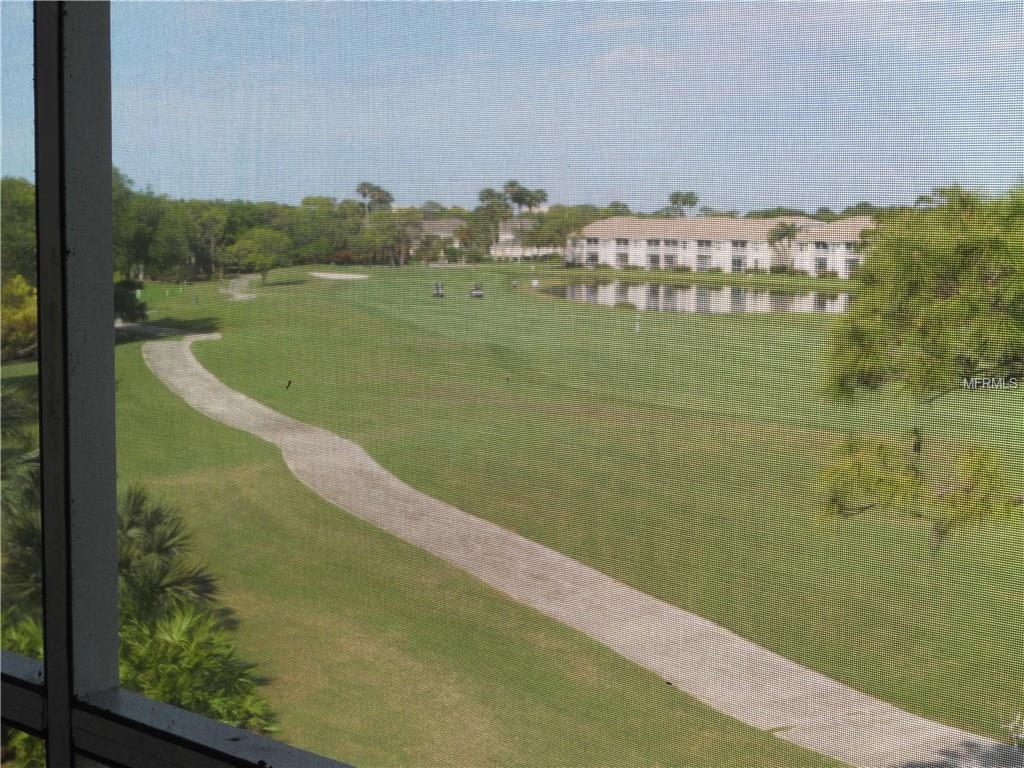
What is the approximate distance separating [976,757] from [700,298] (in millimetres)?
591

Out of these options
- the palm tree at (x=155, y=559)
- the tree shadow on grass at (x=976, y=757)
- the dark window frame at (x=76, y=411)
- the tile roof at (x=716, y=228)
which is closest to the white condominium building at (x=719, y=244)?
the tile roof at (x=716, y=228)

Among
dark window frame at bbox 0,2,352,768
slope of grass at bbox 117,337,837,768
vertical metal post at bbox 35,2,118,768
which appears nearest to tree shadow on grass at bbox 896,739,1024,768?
slope of grass at bbox 117,337,837,768

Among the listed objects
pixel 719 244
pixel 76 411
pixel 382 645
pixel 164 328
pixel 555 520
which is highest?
pixel 719 244

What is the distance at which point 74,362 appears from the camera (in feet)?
4.50

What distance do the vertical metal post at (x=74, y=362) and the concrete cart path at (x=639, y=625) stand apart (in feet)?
1.22

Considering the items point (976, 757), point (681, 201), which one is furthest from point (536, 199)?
point (976, 757)

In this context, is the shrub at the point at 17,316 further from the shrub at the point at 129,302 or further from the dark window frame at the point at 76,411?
the dark window frame at the point at 76,411

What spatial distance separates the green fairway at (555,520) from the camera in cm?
109

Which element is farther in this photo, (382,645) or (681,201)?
(382,645)

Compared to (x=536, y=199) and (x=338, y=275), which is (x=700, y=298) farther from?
(x=338, y=275)

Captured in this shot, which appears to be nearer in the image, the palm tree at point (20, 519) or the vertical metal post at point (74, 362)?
→ the vertical metal post at point (74, 362)

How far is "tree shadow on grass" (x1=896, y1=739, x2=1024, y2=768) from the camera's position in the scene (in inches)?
40.1

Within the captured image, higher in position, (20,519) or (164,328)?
(164,328)

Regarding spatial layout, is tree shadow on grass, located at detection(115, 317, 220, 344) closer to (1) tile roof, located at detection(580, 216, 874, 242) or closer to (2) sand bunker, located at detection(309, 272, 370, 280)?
(2) sand bunker, located at detection(309, 272, 370, 280)
